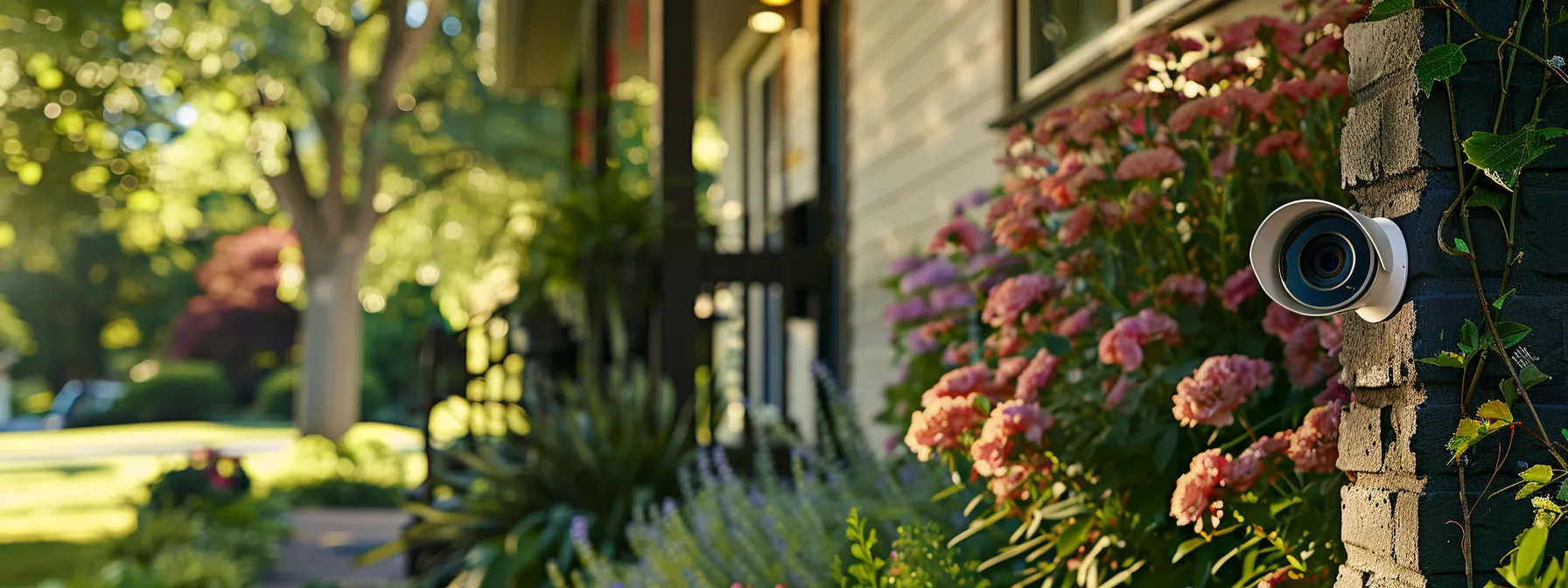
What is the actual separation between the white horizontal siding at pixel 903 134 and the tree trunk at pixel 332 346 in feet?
40.4

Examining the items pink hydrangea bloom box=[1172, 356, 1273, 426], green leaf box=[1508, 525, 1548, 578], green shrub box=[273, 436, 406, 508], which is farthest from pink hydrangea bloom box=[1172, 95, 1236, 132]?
green shrub box=[273, 436, 406, 508]

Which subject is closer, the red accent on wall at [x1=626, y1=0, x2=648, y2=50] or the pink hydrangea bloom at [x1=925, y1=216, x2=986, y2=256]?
the pink hydrangea bloom at [x1=925, y1=216, x2=986, y2=256]

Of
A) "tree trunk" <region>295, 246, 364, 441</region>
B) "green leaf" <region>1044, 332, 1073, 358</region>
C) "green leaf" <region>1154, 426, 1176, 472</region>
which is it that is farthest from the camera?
"tree trunk" <region>295, 246, 364, 441</region>

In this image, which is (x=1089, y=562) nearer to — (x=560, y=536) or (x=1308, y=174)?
(x=1308, y=174)

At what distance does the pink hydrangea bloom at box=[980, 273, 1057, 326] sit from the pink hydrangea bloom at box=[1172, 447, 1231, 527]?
1.66 ft

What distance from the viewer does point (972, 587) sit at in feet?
7.25

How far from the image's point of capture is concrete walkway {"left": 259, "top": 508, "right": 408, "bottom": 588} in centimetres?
834

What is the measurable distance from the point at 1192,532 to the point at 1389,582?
0.66 meters

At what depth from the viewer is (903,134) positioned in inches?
195

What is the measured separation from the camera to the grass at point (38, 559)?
981 cm

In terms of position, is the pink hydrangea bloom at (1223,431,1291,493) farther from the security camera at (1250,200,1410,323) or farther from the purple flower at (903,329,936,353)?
the purple flower at (903,329,936,353)

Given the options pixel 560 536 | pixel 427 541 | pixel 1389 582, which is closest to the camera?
pixel 1389 582

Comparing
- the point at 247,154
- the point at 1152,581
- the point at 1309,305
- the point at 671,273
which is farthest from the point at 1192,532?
the point at 247,154

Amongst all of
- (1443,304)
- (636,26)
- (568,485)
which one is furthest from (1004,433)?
(636,26)
